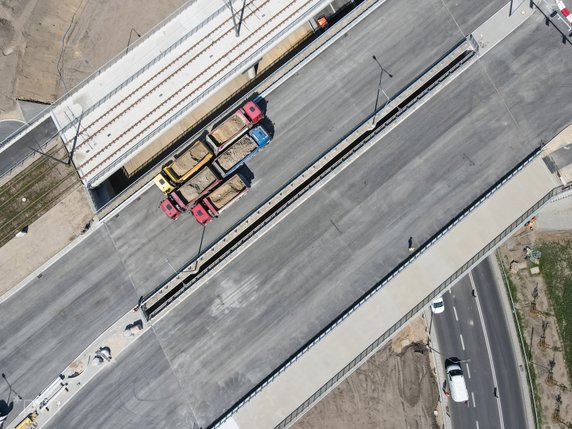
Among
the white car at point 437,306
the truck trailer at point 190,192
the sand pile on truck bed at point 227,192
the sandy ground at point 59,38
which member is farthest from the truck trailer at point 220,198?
the white car at point 437,306

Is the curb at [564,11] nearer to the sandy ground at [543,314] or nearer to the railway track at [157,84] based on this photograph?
the sandy ground at [543,314]

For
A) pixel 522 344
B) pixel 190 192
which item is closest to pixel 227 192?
pixel 190 192

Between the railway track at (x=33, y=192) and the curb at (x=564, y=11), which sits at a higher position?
the railway track at (x=33, y=192)

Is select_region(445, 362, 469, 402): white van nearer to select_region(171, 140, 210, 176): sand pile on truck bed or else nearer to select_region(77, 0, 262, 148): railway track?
select_region(171, 140, 210, 176): sand pile on truck bed

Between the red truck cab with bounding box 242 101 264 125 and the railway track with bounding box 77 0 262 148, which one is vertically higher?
the railway track with bounding box 77 0 262 148

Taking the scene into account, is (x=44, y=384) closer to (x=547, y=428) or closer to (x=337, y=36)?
(x=337, y=36)

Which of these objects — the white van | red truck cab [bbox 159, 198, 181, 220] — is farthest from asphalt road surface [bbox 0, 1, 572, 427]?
the white van

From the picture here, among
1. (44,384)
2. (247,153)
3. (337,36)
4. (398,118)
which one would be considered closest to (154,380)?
(44,384)
